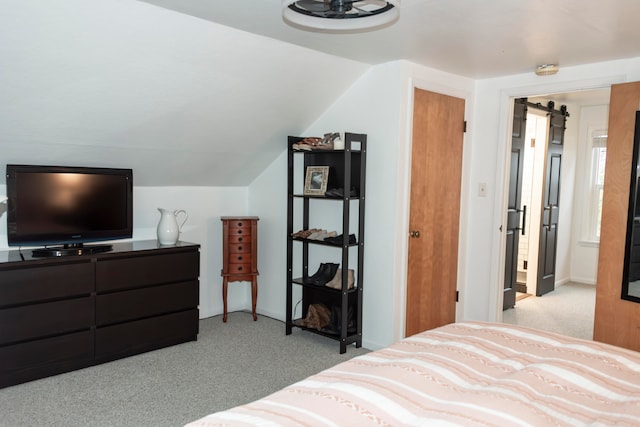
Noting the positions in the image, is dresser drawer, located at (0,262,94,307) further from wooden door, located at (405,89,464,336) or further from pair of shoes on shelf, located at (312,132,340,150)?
wooden door, located at (405,89,464,336)

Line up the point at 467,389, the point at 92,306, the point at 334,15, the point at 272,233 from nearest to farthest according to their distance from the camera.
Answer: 1. the point at 467,389
2. the point at 334,15
3. the point at 92,306
4. the point at 272,233

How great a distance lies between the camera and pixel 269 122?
13.3ft

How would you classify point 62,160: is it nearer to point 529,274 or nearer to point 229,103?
point 229,103

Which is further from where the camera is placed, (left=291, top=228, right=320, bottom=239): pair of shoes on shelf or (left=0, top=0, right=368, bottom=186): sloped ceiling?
(left=291, top=228, right=320, bottom=239): pair of shoes on shelf

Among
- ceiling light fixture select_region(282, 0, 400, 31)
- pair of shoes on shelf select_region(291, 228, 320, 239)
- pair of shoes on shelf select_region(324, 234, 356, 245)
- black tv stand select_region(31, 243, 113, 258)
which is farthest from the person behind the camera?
pair of shoes on shelf select_region(291, 228, 320, 239)

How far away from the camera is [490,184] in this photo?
4.27 meters

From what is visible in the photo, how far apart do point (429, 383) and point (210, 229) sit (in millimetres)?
3360

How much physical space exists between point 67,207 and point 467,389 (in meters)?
3.00

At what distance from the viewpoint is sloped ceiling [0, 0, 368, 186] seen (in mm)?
2555

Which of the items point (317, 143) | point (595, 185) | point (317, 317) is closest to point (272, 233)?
point (317, 317)

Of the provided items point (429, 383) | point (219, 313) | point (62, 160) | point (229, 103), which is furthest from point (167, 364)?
point (429, 383)

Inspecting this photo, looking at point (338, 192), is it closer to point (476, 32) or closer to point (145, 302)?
point (476, 32)

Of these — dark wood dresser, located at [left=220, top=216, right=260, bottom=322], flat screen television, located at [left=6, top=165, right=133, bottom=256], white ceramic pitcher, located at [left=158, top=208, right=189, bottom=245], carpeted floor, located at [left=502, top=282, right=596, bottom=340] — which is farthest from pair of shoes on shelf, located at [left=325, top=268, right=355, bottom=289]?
carpeted floor, located at [left=502, top=282, right=596, bottom=340]

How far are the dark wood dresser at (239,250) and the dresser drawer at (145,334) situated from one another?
2.07ft
